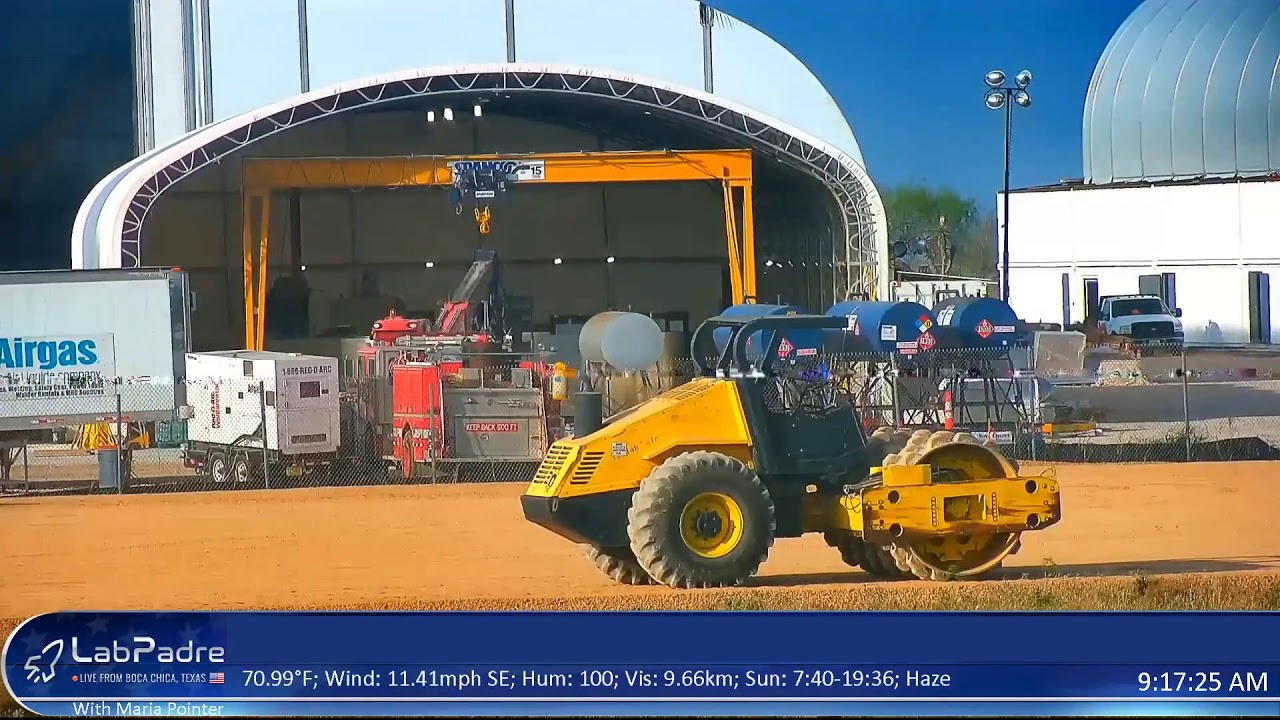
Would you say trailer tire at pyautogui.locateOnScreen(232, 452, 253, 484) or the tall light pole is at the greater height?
the tall light pole

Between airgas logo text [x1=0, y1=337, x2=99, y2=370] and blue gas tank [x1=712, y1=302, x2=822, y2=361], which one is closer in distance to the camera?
blue gas tank [x1=712, y1=302, x2=822, y2=361]

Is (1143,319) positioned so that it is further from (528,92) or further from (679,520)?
(528,92)

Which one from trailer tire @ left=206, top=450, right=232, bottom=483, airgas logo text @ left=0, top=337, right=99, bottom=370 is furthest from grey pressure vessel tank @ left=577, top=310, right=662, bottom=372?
trailer tire @ left=206, top=450, right=232, bottom=483

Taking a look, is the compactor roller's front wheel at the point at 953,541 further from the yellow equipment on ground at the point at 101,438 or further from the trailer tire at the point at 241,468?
the yellow equipment on ground at the point at 101,438

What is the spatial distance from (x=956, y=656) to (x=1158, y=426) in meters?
9.03

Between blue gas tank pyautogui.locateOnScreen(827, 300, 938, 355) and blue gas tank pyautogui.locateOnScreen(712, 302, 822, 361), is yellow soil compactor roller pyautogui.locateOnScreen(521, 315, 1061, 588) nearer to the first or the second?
blue gas tank pyautogui.locateOnScreen(712, 302, 822, 361)

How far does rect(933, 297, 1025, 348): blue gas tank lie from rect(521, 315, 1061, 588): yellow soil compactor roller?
7.09 feet

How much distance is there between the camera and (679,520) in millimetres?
8258

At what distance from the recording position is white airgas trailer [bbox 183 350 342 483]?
1691 centimetres

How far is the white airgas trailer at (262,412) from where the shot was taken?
1691cm

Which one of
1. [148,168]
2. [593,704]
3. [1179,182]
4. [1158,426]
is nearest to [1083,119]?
[1179,182]

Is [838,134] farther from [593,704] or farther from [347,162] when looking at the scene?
[347,162]

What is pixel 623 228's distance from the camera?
21094 mm
